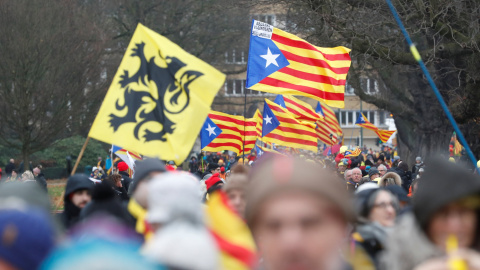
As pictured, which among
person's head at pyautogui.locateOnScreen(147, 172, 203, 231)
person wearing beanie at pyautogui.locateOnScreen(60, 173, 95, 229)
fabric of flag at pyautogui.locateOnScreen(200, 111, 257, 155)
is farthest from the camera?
fabric of flag at pyautogui.locateOnScreen(200, 111, 257, 155)

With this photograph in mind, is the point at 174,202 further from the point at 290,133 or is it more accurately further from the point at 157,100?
the point at 290,133

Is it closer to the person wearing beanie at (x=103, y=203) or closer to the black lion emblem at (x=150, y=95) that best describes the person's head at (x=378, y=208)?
the person wearing beanie at (x=103, y=203)

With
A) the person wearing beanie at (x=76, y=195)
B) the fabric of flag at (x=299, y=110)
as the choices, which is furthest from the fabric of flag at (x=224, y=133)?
the person wearing beanie at (x=76, y=195)

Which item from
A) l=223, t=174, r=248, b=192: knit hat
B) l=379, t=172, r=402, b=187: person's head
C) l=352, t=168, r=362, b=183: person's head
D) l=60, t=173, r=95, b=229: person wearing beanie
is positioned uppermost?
l=223, t=174, r=248, b=192: knit hat

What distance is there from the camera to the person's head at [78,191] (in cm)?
661

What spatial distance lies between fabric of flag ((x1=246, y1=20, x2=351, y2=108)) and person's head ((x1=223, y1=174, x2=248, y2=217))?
7.14 meters

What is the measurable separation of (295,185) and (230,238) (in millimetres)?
1426

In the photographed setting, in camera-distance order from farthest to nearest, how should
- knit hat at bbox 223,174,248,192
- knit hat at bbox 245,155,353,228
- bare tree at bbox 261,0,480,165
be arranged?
bare tree at bbox 261,0,480,165
knit hat at bbox 223,174,248,192
knit hat at bbox 245,155,353,228

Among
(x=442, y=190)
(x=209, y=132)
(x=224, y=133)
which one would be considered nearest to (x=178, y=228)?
(x=442, y=190)

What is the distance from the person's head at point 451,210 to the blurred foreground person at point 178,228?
0.81m

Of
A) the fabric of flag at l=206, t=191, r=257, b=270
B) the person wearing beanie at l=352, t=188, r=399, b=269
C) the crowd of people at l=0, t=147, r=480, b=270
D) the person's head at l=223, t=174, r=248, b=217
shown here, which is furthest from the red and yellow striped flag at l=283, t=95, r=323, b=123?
the crowd of people at l=0, t=147, r=480, b=270

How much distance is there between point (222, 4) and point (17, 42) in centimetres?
746

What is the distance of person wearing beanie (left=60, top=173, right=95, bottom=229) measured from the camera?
260 inches

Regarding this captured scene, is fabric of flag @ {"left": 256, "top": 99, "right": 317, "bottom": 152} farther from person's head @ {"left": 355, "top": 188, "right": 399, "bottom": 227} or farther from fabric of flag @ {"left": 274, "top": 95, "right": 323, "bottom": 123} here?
person's head @ {"left": 355, "top": 188, "right": 399, "bottom": 227}
